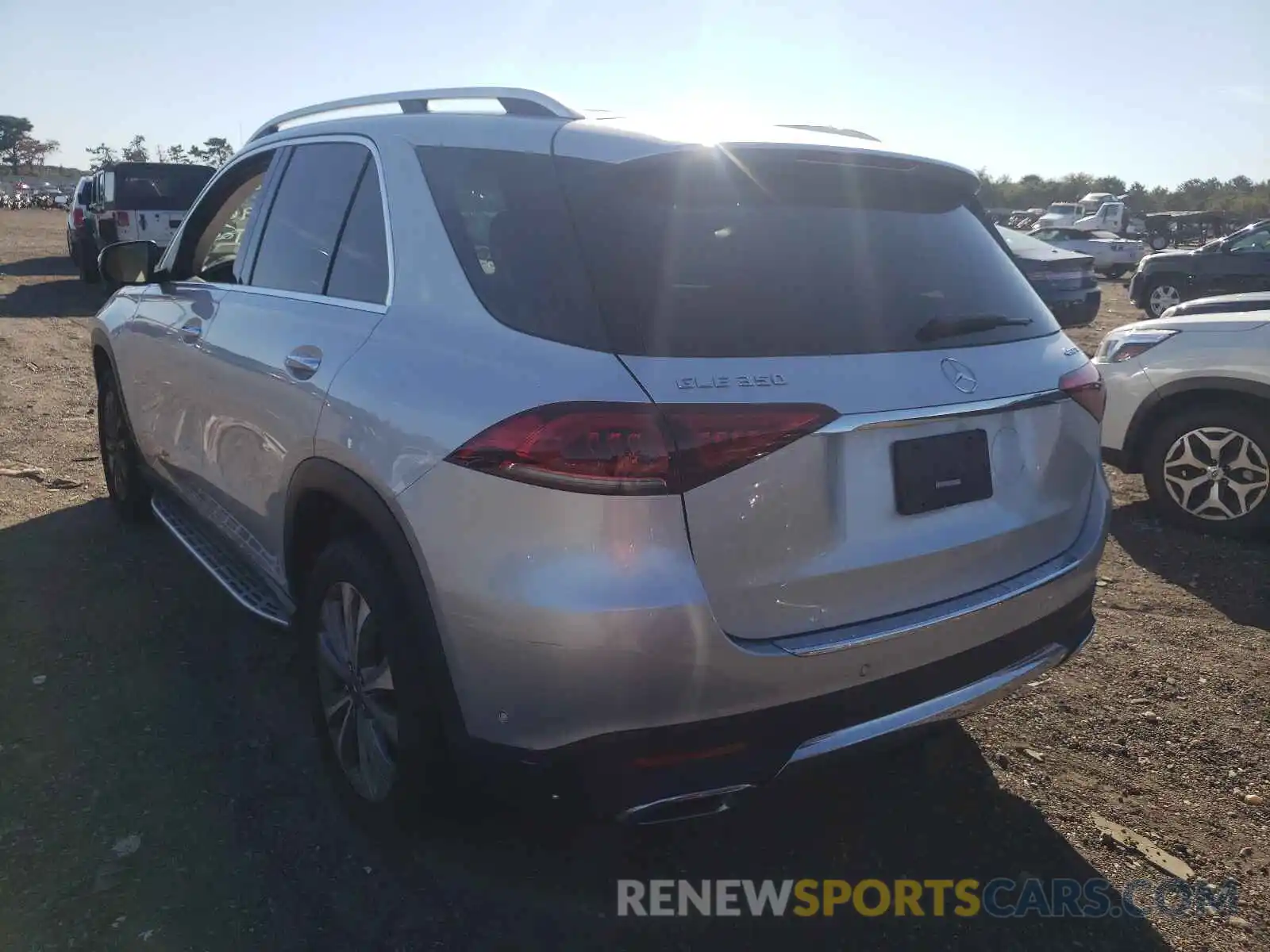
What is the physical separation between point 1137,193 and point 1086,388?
79.8 m

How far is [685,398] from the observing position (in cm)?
198

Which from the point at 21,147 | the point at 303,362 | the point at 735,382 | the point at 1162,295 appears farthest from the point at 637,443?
the point at 21,147

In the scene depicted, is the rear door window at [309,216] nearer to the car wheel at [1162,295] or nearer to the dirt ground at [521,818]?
the dirt ground at [521,818]

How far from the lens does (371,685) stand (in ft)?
8.43

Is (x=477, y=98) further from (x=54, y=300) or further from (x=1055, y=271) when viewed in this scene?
(x=54, y=300)

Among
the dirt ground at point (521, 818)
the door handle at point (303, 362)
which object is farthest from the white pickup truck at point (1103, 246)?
the door handle at point (303, 362)

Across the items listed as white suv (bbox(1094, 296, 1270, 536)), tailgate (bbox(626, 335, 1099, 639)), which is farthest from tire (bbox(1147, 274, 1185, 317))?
tailgate (bbox(626, 335, 1099, 639))

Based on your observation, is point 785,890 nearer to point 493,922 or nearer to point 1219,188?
point 493,922

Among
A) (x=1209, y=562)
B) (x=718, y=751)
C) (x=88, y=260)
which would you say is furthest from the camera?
(x=88, y=260)

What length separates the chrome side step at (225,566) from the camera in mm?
3264

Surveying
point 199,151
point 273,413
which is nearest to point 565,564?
point 273,413

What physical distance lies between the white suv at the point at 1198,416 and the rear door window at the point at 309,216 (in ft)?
14.1

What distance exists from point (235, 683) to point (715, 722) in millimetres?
2286

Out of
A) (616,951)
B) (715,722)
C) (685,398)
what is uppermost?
(685,398)
